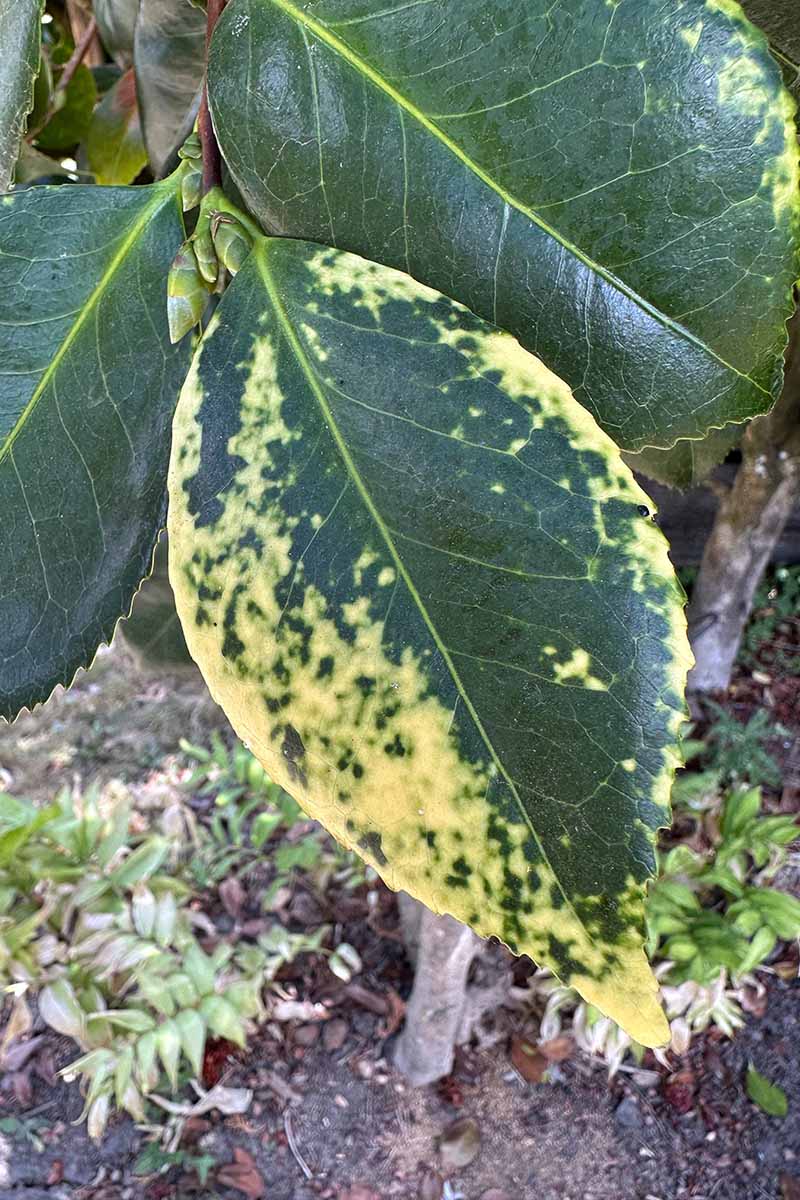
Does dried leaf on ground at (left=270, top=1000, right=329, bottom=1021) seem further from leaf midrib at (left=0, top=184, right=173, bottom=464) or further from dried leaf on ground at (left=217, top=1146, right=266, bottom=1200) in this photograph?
leaf midrib at (left=0, top=184, right=173, bottom=464)

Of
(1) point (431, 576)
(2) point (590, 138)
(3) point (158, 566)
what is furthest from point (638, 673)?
(3) point (158, 566)

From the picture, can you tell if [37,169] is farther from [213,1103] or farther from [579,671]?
[213,1103]

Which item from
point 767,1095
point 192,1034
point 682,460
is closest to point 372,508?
point 682,460

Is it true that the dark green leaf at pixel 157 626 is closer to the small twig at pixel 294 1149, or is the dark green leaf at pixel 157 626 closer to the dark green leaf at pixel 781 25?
the dark green leaf at pixel 781 25

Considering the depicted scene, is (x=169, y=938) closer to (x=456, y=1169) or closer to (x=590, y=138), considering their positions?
(x=456, y=1169)

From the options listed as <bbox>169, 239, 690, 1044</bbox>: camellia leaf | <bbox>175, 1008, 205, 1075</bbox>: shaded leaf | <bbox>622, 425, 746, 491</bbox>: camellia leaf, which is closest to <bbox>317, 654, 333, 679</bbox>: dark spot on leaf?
<bbox>169, 239, 690, 1044</bbox>: camellia leaf

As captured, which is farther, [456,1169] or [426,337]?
[456,1169]
